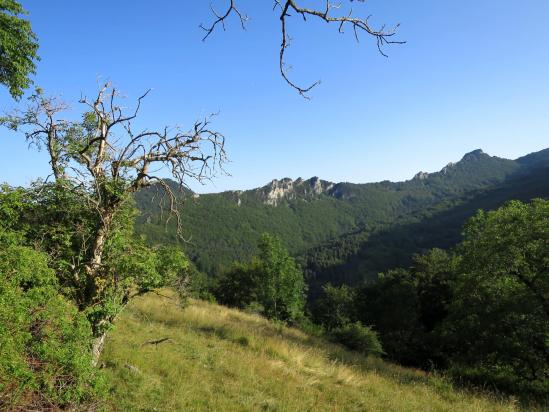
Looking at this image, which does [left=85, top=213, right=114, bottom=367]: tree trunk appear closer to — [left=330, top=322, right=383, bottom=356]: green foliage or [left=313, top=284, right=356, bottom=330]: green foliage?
[left=330, top=322, right=383, bottom=356]: green foliage

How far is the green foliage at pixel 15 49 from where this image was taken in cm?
1126

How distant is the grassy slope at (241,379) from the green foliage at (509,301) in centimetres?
461

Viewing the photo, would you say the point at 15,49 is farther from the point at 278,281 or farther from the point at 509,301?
the point at 278,281

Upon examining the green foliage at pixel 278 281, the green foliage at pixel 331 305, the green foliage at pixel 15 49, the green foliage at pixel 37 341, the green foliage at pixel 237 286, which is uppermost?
the green foliage at pixel 15 49

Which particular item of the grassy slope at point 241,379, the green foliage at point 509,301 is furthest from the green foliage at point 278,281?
the grassy slope at point 241,379

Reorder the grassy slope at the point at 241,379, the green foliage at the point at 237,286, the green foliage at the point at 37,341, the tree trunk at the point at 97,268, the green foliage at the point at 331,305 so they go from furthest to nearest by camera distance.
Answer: the green foliage at the point at 331,305 < the green foliage at the point at 237,286 < the grassy slope at the point at 241,379 < the tree trunk at the point at 97,268 < the green foliage at the point at 37,341

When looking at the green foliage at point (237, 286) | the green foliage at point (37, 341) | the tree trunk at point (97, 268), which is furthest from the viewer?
the green foliage at point (237, 286)

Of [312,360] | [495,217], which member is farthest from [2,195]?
[495,217]

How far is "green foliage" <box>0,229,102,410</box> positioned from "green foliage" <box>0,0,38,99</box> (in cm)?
859

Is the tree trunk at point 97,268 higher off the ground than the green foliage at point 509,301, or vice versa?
the tree trunk at point 97,268

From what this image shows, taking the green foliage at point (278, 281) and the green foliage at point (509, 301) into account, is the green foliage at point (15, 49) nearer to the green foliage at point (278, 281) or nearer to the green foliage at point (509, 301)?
the green foliage at point (509, 301)

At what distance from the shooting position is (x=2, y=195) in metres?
6.61

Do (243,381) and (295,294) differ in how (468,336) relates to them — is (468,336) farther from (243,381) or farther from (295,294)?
(295,294)

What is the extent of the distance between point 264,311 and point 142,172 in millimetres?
28201
